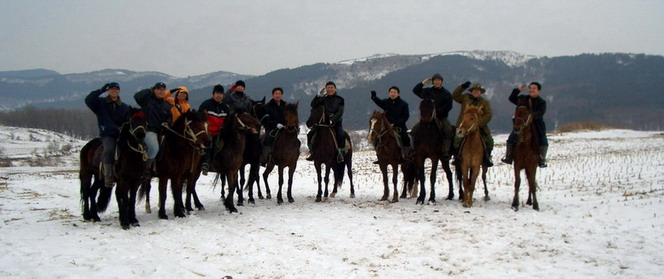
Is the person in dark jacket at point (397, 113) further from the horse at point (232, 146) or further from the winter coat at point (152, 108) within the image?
the winter coat at point (152, 108)

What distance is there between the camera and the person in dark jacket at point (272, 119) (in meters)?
11.1

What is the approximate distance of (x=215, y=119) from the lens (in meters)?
9.59

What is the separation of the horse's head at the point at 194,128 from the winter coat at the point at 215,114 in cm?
120

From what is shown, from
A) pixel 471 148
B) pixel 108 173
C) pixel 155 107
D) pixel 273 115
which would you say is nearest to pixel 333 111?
pixel 273 115

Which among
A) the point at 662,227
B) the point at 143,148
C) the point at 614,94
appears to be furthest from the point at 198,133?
the point at 614,94

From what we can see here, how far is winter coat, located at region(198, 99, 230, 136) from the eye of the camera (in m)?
9.55

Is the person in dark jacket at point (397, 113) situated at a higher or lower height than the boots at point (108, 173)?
higher

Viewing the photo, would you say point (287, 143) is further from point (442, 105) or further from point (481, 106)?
point (481, 106)

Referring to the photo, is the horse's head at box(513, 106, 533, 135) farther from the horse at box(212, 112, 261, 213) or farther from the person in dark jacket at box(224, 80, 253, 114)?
the person in dark jacket at box(224, 80, 253, 114)

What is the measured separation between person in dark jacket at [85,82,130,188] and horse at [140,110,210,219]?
2.96ft

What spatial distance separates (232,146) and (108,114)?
2.76m

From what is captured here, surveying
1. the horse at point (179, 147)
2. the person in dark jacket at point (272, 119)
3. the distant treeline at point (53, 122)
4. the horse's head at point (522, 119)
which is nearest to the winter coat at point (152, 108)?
the horse at point (179, 147)

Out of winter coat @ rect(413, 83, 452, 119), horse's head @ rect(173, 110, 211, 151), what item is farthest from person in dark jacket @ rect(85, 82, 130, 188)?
winter coat @ rect(413, 83, 452, 119)

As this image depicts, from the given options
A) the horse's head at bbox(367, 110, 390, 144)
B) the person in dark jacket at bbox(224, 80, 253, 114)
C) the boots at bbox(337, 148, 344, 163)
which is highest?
the person in dark jacket at bbox(224, 80, 253, 114)
